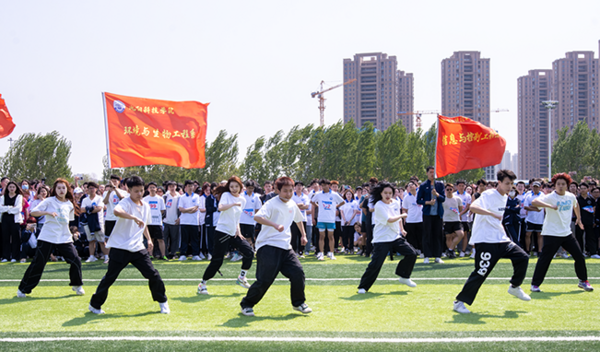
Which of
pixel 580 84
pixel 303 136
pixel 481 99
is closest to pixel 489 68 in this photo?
pixel 481 99

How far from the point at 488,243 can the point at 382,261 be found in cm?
188

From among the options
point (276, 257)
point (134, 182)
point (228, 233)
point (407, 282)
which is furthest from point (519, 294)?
point (134, 182)

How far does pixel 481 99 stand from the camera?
17738 cm

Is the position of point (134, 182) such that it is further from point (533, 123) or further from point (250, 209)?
point (533, 123)

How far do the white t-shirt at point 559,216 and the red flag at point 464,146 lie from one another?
5167 millimetres

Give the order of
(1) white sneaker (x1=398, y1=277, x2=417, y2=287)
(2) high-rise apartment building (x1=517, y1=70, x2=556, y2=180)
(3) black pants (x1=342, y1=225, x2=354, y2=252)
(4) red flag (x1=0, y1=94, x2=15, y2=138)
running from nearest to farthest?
(1) white sneaker (x1=398, y1=277, x2=417, y2=287) → (4) red flag (x1=0, y1=94, x2=15, y2=138) → (3) black pants (x1=342, y1=225, x2=354, y2=252) → (2) high-rise apartment building (x1=517, y1=70, x2=556, y2=180)

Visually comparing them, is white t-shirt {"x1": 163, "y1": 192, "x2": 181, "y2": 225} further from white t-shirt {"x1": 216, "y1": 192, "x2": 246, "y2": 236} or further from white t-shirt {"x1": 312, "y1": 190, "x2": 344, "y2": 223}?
white t-shirt {"x1": 216, "y1": 192, "x2": 246, "y2": 236}

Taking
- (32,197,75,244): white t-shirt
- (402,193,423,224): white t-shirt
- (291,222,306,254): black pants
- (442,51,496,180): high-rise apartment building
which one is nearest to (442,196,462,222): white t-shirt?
(402,193,423,224): white t-shirt

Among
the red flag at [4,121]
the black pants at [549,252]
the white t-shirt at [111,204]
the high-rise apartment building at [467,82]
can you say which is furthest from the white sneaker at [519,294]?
the high-rise apartment building at [467,82]

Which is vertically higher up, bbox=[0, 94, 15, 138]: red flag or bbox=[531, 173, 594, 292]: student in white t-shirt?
bbox=[0, 94, 15, 138]: red flag

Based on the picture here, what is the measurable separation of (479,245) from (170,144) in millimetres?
7124

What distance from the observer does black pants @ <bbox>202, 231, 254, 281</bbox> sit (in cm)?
855

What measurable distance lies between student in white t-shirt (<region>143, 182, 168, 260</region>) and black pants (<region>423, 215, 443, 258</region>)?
6941 millimetres

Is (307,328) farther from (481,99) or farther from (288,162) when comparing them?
(481,99)
